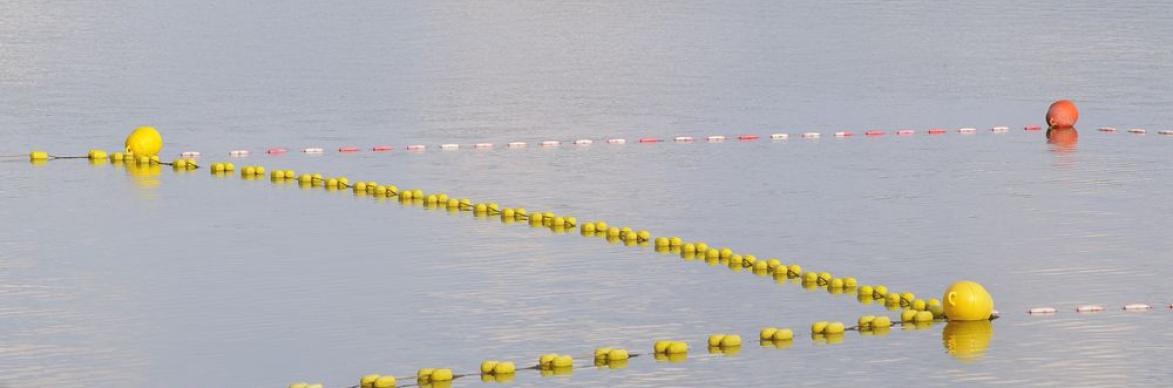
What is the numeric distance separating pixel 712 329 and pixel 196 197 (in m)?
11.9

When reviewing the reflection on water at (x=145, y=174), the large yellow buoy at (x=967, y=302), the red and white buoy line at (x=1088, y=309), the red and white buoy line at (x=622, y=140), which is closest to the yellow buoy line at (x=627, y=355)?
the large yellow buoy at (x=967, y=302)

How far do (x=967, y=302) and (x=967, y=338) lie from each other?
461 mm

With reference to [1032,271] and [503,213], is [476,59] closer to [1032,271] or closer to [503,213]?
[503,213]

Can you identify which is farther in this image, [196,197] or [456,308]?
[196,197]

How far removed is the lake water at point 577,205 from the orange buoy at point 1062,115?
16.7 inches

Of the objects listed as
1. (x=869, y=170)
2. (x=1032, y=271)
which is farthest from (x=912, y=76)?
(x=1032, y=271)

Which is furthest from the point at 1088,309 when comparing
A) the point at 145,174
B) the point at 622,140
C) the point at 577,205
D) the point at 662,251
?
the point at 145,174

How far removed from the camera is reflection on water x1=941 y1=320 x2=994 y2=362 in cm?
2355

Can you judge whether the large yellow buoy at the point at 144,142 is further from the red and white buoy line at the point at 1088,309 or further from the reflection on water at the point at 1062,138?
the red and white buoy line at the point at 1088,309

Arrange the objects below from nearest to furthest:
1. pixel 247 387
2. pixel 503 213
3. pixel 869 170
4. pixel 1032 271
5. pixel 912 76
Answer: pixel 247 387, pixel 1032 271, pixel 503 213, pixel 869 170, pixel 912 76

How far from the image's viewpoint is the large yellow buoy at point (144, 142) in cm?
3797

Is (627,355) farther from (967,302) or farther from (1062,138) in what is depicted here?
(1062,138)

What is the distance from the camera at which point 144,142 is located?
37969mm

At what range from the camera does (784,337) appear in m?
24.1
